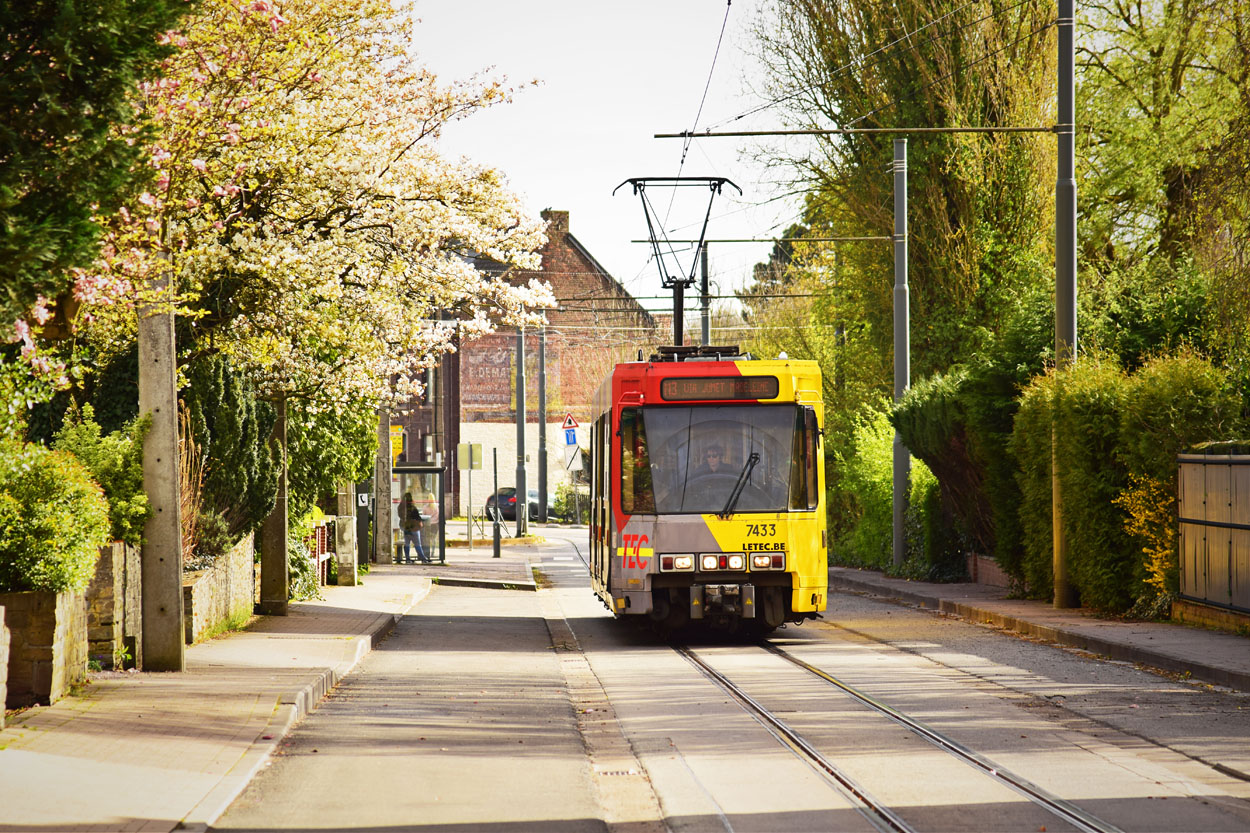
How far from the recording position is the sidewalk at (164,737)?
8.08m

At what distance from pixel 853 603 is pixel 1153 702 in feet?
43.9

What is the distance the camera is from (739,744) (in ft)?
34.6

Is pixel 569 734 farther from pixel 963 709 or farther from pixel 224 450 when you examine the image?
pixel 224 450

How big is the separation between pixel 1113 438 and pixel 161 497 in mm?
11963

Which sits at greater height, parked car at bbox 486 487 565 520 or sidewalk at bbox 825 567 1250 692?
sidewalk at bbox 825 567 1250 692

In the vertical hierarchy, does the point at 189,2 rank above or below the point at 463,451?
above

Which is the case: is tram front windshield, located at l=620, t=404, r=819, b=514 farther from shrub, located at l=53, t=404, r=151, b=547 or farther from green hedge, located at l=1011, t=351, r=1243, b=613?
shrub, located at l=53, t=404, r=151, b=547

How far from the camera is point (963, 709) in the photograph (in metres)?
12.1

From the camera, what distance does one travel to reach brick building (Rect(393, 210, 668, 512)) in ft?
260

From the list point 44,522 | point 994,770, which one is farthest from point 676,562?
point 994,770

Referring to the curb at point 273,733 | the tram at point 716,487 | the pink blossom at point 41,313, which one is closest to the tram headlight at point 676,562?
the tram at point 716,487

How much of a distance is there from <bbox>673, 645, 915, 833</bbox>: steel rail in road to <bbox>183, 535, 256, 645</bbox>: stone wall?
18.9 feet

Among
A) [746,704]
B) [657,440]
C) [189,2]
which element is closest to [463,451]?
[657,440]

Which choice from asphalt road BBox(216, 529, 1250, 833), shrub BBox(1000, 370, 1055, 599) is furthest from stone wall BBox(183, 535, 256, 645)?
shrub BBox(1000, 370, 1055, 599)
